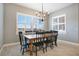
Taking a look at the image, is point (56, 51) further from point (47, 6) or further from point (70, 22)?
point (47, 6)

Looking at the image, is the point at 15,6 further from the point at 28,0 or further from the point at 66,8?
the point at 66,8

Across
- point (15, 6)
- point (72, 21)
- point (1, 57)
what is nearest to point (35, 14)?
point (15, 6)

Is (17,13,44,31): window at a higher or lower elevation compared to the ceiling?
lower

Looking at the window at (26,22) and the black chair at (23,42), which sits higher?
the window at (26,22)

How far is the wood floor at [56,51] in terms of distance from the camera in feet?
7.00

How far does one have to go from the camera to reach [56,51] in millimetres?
2219

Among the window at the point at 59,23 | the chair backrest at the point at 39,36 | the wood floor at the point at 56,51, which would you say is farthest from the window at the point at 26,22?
the wood floor at the point at 56,51

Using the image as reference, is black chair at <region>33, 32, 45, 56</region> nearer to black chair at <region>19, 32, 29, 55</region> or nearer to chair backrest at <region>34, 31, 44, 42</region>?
chair backrest at <region>34, 31, 44, 42</region>

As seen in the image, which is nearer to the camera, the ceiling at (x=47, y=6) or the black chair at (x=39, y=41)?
the ceiling at (x=47, y=6)

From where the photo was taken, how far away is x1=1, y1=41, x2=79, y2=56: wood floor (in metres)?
2.13

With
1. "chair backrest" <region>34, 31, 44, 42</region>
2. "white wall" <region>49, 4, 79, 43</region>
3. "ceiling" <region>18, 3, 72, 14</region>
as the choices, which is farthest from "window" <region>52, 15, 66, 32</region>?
"chair backrest" <region>34, 31, 44, 42</region>

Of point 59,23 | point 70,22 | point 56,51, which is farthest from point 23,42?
point 70,22

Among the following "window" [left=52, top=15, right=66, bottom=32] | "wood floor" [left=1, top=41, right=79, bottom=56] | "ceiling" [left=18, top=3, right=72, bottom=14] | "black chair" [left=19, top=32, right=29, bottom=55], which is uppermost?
"ceiling" [left=18, top=3, right=72, bottom=14]

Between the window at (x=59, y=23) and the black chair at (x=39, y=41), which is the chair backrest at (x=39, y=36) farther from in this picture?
the window at (x=59, y=23)
